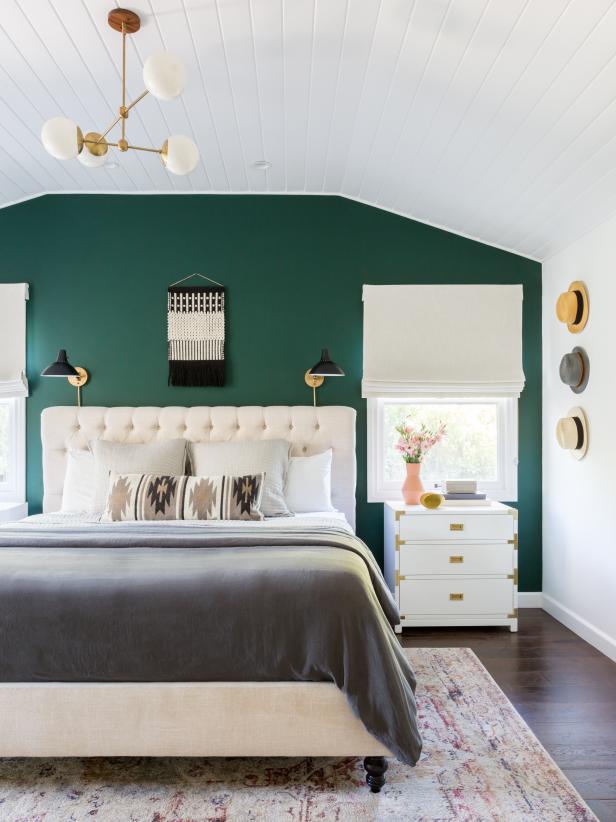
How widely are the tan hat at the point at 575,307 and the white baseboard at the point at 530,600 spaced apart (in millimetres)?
1769

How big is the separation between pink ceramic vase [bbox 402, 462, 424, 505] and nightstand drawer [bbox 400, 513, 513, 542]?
0.27 m

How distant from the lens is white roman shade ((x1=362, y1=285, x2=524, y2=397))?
436cm

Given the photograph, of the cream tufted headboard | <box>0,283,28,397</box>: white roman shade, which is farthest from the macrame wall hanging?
<box>0,283,28,397</box>: white roman shade

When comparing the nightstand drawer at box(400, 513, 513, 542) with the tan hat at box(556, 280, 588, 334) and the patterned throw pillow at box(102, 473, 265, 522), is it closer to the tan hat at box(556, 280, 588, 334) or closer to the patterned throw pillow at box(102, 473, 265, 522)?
the patterned throw pillow at box(102, 473, 265, 522)

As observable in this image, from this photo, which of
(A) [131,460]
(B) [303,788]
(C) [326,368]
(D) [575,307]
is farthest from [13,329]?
(D) [575,307]

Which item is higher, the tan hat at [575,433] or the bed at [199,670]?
the tan hat at [575,433]

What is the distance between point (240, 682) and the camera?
7.15 ft

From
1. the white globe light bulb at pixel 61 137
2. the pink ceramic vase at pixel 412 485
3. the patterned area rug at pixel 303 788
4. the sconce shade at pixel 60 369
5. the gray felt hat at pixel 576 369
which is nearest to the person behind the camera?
the patterned area rug at pixel 303 788

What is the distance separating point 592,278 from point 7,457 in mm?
3805

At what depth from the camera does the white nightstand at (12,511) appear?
13.2ft

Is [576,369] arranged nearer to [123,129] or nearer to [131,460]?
[131,460]

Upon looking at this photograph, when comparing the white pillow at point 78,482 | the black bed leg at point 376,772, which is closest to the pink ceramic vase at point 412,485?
the white pillow at point 78,482

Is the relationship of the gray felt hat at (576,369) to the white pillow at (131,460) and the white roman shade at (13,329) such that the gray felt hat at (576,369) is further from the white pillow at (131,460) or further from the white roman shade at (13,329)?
the white roman shade at (13,329)

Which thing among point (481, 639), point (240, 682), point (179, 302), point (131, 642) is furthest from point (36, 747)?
point (179, 302)
